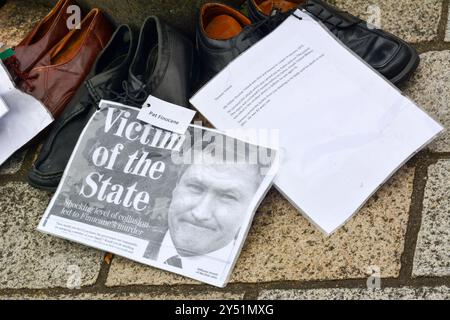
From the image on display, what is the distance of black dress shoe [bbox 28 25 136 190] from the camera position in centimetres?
120

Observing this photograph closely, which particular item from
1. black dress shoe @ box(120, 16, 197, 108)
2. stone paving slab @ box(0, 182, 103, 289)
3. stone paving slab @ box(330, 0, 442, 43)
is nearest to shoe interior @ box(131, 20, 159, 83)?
black dress shoe @ box(120, 16, 197, 108)

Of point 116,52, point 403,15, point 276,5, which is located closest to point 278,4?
point 276,5

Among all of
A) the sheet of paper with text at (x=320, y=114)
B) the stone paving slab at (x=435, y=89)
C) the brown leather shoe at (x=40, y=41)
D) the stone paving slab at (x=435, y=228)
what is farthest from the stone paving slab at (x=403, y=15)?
the brown leather shoe at (x=40, y=41)

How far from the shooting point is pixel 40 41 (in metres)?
1.40

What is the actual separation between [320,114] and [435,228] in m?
0.33

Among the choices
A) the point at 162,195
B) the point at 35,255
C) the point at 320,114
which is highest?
Answer: the point at 320,114

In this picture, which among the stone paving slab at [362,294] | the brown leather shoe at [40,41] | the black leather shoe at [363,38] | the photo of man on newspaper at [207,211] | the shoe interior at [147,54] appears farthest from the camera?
the brown leather shoe at [40,41]

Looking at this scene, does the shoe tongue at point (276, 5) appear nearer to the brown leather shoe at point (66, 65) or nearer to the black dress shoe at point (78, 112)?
the black dress shoe at point (78, 112)

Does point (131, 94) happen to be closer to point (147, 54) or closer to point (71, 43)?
point (147, 54)

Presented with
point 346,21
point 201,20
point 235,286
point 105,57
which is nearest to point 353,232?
point 235,286

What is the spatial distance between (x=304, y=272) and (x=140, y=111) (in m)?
0.52

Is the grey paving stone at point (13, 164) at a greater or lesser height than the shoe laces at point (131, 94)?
lesser

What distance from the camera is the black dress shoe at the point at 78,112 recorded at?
1196 millimetres
